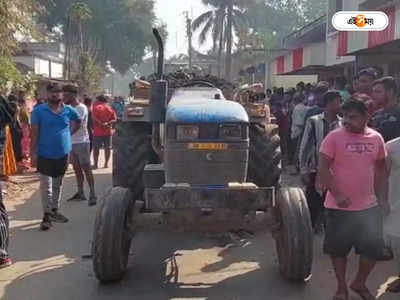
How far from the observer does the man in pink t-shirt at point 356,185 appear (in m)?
4.73

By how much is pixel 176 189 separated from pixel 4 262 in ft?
6.62

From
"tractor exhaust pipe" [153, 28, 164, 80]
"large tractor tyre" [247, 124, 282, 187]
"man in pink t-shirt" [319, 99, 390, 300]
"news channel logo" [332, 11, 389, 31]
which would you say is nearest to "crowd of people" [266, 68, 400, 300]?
"man in pink t-shirt" [319, 99, 390, 300]

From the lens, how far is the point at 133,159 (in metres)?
7.12

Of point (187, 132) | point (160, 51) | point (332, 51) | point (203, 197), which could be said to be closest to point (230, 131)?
point (187, 132)

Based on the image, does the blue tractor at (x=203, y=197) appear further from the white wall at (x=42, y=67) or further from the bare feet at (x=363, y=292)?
the white wall at (x=42, y=67)

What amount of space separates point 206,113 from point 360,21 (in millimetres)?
10806

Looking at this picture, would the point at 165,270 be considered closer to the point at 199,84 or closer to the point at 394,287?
the point at 394,287

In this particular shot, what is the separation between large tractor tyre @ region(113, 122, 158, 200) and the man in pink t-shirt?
8.74 ft

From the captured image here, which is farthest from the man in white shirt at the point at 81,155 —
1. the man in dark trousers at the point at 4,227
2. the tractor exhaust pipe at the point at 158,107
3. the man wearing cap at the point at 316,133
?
the man wearing cap at the point at 316,133

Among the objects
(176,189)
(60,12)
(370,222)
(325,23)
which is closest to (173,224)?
(176,189)

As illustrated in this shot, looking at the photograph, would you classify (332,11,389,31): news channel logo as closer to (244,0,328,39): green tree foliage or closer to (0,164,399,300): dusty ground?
(0,164,399,300): dusty ground

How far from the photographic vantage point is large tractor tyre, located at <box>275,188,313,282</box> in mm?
5184

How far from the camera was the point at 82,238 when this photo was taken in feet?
23.6

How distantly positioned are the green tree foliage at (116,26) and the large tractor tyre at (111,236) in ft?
139
